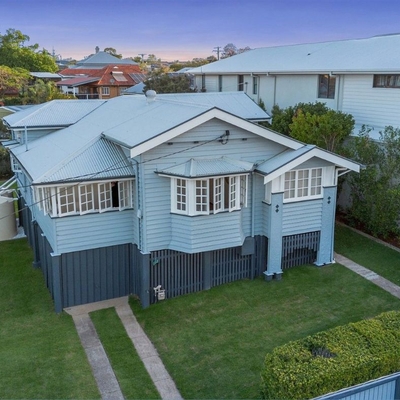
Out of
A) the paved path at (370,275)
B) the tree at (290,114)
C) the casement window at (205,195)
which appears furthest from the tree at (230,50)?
the casement window at (205,195)

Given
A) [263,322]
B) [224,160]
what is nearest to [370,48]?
[224,160]

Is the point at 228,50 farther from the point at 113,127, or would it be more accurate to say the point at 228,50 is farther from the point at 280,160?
the point at 280,160

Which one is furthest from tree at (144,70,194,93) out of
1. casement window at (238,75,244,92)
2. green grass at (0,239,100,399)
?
green grass at (0,239,100,399)

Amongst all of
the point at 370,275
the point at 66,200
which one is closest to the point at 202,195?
the point at 66,200

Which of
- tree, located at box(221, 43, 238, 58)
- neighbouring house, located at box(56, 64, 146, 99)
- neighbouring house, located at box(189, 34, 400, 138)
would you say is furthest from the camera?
tree, located at box(221, 43, 238, 58)

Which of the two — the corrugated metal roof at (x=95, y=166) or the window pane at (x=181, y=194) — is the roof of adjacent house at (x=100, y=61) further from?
the window pane at (x=181, y=194)

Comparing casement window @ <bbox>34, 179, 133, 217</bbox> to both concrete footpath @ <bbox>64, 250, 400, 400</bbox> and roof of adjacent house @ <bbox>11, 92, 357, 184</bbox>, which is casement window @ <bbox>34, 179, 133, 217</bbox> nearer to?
roof of adjacent house @ <bbox>11, 92, 357, 184</bbox>
